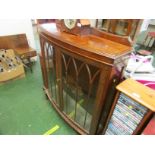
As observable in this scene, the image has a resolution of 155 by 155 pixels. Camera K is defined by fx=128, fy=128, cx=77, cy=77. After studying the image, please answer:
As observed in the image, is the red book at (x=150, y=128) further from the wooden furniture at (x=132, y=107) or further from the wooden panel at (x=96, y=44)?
the wooden panel at (x=96, y=44)

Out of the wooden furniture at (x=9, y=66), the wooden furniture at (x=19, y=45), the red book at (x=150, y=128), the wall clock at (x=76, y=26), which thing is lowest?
Answer: the wooden furniture at (x=9, y=66)

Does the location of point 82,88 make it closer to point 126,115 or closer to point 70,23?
point 126,115

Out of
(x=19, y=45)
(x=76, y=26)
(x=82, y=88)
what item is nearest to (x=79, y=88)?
(x=82, y=88)

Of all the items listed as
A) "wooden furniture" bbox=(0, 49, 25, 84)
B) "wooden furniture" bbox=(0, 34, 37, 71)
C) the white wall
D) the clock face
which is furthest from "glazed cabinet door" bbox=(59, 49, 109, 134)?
the white wall

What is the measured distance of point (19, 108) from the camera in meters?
1.80

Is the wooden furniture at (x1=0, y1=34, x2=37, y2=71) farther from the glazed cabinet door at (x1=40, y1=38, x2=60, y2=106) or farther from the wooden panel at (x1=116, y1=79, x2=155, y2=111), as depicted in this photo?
the wooden panel at (x1=116, y1=79, x2=155, y2=111)

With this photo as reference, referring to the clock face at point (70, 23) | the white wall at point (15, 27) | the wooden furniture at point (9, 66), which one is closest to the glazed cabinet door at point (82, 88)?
the clock face at point (70, 23)

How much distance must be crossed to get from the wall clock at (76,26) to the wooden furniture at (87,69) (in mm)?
42

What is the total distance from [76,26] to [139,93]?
0.70 meters

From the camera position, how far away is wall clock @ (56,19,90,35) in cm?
102

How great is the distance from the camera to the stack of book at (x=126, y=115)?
0.78m

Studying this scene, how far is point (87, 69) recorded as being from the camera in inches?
35.7
